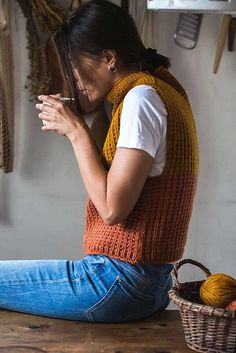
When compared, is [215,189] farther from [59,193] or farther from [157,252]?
[157,252]

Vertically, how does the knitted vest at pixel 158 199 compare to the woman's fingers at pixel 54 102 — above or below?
below

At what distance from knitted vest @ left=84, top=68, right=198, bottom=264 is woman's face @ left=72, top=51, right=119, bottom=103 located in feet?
0.13

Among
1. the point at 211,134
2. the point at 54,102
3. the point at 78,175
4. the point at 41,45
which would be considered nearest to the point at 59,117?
the point at 54,102

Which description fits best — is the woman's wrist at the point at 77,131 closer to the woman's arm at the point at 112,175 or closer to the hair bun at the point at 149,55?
the woman's arm at the point at 112,175

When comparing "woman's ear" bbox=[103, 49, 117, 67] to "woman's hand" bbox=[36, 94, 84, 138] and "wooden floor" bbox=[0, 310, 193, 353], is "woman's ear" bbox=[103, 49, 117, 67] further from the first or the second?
"wooden floor" bbox=[0, 310, 193, 353]

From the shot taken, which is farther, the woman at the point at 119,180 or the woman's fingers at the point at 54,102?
the woman's fingers at the point at 54,102

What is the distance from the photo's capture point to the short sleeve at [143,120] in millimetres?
1423

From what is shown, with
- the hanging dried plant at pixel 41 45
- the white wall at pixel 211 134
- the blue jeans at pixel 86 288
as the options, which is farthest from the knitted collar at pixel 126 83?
the white wall at pixel 211 134

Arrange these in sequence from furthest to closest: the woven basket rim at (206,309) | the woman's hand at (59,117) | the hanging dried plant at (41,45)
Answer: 1. the hanging dried plant at (41,45)
2. the woman's hand at (59,117)
3. the woven basket rim at (206,309)

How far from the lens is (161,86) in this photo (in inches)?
60.1

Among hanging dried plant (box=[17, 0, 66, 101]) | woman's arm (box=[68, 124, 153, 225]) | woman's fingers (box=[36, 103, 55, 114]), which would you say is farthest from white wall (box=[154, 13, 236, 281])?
woman's arm (box=[68, 124, 153, 225])

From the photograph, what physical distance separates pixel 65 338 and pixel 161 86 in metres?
0.59

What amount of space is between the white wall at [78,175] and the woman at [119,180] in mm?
1046

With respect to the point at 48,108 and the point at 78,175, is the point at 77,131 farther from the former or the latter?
the point at 78,175
